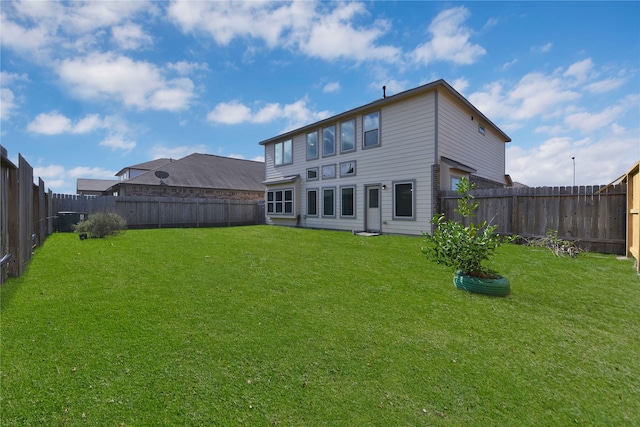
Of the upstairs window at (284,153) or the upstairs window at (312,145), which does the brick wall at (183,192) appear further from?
the upstairs window at (312,145)

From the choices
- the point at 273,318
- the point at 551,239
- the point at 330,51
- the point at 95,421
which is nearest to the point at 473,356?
the point at 273,318

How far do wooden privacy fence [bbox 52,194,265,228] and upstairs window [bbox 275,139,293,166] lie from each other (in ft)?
11.6

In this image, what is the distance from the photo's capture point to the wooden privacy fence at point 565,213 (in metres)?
7.50

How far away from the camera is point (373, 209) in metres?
12.6

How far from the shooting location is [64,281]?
4395 millimetres

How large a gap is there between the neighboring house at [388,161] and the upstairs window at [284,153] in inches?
2.4

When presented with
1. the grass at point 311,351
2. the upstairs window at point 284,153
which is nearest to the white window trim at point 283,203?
the upstairs window at point 284,153

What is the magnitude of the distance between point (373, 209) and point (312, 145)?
5227mm

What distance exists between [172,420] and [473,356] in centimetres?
241

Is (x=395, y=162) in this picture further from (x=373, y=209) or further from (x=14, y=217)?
(x=14, y=217)

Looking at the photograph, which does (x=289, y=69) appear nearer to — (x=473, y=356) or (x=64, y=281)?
(x=64, y=281)

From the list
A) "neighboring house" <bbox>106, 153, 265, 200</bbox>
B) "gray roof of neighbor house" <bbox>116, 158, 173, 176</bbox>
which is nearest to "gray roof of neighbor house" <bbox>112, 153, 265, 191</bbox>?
"neighboring house" <bbox>106, 153, 265, 200</bbox>

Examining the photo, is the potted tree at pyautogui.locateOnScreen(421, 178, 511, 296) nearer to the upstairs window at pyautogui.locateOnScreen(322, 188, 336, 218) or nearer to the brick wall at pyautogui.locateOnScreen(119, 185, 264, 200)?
the upstairs window at pyautogui.locateOnScreen(322, 188, 336, 218)

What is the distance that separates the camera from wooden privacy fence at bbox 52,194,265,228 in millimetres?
13305
